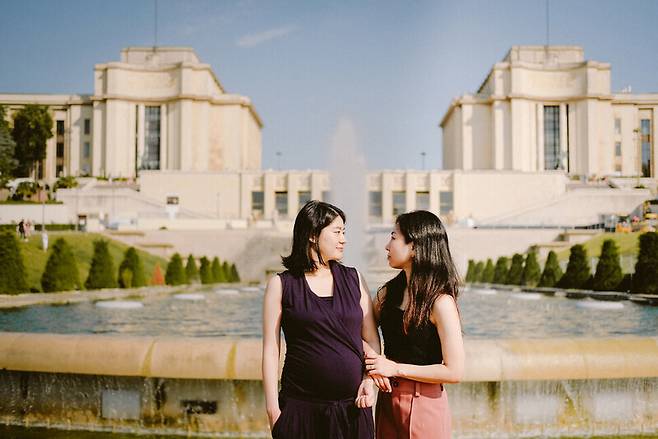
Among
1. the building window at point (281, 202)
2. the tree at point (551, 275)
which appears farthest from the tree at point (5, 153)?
the tree at point (551, 275)

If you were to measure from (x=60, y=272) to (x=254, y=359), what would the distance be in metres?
12.8

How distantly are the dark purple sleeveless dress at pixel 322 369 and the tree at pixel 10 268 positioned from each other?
1379 centimetres

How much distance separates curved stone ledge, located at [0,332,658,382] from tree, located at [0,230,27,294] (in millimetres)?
10640

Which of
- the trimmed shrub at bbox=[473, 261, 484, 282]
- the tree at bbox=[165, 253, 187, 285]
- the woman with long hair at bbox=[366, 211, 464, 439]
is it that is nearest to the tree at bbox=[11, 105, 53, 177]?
the tree at bbox=[165, 253, 187, 285]

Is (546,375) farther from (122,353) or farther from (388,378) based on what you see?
(122,353)

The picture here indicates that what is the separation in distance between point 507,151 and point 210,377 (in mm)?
72212

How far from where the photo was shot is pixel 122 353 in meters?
5.33

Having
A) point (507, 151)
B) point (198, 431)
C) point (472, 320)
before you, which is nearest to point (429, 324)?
point (198, 431)

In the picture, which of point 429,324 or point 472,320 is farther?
point 472,320

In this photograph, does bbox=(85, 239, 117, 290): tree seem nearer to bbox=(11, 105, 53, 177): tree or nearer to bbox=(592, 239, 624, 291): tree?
bbox=(592, 239, 624, 291): tree

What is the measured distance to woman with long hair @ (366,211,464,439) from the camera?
2.96 meters

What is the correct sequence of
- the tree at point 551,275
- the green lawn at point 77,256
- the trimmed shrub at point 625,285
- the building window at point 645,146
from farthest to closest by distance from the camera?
1. the building window at point 645,146
2. the tree at point 551,275
3. the green lawn at point 77,256
4. the trimmed shrub at point 625,285

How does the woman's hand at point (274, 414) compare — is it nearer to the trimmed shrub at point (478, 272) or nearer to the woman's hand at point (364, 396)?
Result: the woman's hand at point (364, 396)

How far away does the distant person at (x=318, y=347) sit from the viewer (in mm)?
2984
